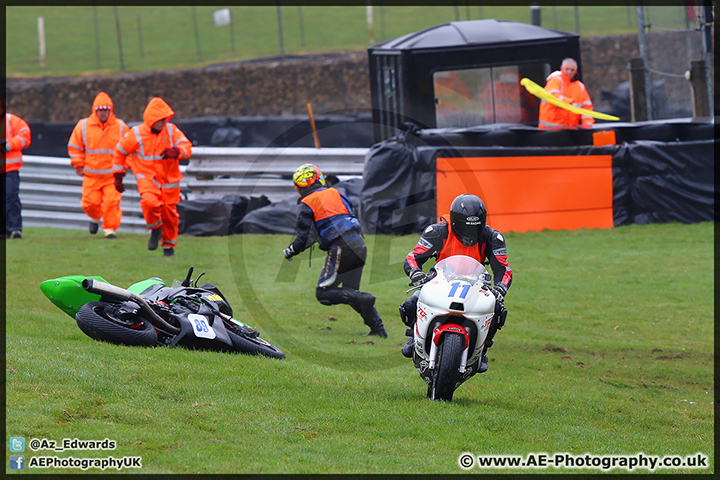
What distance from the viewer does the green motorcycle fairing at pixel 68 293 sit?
6.92 meters

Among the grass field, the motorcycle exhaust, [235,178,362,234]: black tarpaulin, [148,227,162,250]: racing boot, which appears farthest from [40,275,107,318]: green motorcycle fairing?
[235,178,362,234]: black tarpaulin

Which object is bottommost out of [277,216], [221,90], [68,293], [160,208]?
[68,293]

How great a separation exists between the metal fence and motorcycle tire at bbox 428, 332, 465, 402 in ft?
34.4

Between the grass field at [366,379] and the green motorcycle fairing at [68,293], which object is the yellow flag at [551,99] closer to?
the grass field at [366,379]

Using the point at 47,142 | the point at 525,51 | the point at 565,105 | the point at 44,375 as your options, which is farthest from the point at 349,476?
the point at 47,142

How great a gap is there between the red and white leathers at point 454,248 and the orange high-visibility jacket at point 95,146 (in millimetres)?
9297

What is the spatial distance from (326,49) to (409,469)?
36178 mm

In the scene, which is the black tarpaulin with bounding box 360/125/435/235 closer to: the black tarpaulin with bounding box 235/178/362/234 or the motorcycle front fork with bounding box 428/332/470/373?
the black tarpaulin with bounding box 235/178/362/234

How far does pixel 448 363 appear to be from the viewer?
6102mm

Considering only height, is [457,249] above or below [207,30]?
below

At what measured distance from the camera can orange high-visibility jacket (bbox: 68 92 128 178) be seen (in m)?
14.8

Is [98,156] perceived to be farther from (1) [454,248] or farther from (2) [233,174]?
(1) [454,248]

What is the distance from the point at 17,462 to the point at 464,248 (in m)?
3.69

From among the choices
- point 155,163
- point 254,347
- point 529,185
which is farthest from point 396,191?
point 254,347
